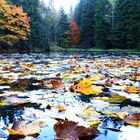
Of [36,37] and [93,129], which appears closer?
[93,129]

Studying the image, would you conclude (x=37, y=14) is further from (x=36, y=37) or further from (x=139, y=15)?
(x=139, y=15)

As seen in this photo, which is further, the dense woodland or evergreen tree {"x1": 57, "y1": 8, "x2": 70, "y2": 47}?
evergreen tree {"x1": 57, "y1": 8, "x2": 70, "y2": 47}

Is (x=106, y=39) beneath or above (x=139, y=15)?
beneath

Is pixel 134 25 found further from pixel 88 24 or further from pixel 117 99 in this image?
pixel 117 99

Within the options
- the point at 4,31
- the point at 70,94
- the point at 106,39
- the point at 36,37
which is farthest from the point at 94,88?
the point at 106,39

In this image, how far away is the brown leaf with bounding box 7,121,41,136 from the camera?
1887 mm

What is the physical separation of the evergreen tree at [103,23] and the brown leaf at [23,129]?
4054 centimetres

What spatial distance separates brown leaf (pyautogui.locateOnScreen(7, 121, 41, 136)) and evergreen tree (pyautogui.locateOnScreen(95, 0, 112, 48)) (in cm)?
4054

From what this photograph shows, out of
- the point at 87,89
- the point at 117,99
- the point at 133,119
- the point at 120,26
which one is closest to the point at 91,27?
the point at 120,26

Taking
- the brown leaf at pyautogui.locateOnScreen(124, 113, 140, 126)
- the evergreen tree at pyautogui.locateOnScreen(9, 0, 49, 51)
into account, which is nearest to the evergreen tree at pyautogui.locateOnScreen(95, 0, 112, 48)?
the evergreen tree at pyautogui.locateOnScreen(9, 0, 49, 51)

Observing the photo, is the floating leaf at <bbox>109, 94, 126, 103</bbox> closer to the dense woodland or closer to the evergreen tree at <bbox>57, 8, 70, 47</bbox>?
the dense woodland

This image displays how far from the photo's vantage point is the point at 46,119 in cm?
232

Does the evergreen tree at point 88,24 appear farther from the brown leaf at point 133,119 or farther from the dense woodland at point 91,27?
the brown leaf at point 133,119

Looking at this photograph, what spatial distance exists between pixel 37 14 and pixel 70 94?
34.4 metres
